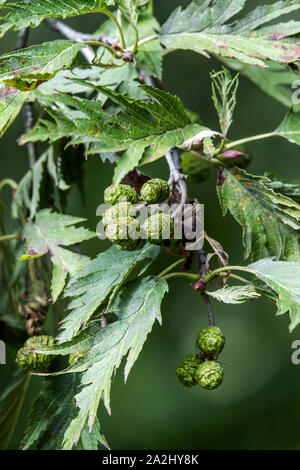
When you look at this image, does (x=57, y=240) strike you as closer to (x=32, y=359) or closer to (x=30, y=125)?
(x=32, y=359)

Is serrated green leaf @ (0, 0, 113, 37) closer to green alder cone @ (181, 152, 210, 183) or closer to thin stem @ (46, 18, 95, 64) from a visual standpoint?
thin stem @ (46, 18, 95, 64)

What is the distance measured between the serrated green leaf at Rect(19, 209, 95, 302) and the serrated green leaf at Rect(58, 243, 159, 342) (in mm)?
64

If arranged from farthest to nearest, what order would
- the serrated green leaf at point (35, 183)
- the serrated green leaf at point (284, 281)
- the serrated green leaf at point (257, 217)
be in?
1. the serrated green leaf at point (35, 183)
2. the serrated green leaf at point (257, 217)
3. the serrated green leaf at point (284, 281)

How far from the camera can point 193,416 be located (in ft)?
7.19

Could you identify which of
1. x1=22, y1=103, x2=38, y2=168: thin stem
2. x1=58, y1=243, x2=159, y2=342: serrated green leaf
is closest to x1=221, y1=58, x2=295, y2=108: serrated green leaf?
x1=22, y1=103, x2=38, y2=168: thin stem

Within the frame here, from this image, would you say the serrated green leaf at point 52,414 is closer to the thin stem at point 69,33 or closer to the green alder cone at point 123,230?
the green alder cone at point 123,230

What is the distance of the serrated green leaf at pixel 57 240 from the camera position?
93 centimetres

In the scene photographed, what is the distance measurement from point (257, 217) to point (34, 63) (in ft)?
1.48

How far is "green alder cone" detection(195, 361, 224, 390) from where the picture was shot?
77 cm

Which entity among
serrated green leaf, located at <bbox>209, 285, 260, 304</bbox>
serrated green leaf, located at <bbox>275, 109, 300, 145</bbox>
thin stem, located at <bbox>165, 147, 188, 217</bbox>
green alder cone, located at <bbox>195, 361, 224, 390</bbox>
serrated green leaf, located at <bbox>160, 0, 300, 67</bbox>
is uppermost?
serrated green leaf, located at <bbox>160, 0, 300, 67</bbox>

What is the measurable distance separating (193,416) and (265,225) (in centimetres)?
151

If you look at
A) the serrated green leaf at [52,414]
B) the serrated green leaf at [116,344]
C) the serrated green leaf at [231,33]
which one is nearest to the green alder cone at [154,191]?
the serrated green leaf at [116,344]

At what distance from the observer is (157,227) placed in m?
0.75

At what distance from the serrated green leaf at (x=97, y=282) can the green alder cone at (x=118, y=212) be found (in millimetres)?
97
